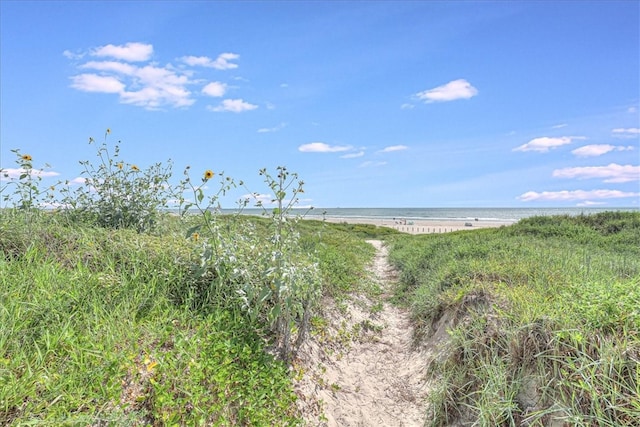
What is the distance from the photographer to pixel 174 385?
3.60 meters

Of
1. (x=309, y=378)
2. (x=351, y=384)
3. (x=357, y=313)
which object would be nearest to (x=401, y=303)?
(x=357, y=313)

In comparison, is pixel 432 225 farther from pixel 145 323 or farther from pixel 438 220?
pixel 145 323

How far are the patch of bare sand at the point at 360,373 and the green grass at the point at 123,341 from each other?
1.71ft

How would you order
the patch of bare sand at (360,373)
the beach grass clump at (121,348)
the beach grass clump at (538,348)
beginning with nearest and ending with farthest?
the beach grass clump at (121,348), the beach grass clump at (538,348), the patch of bare sand at (360,373)

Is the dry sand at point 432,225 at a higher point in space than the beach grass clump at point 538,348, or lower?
lower

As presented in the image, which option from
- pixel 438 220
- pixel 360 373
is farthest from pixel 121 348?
pixel 438 220

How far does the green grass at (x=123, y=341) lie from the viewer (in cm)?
321

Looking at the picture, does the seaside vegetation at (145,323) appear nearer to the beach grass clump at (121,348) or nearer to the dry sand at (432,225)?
the beach grass clump at (121,348)

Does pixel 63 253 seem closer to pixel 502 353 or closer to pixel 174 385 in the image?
pixel 174 385

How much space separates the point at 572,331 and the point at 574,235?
1346 cm

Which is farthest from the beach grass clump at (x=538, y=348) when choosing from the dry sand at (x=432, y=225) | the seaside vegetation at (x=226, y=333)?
the dry sand at (x=432, y=225)

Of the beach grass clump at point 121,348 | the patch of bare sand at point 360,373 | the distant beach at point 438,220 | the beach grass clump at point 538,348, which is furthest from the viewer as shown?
the distant beach at point 438,220

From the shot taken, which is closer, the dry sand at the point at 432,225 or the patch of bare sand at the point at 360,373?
the patch of bare sand at the point at 360,373

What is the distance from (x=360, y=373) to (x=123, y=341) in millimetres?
3218
